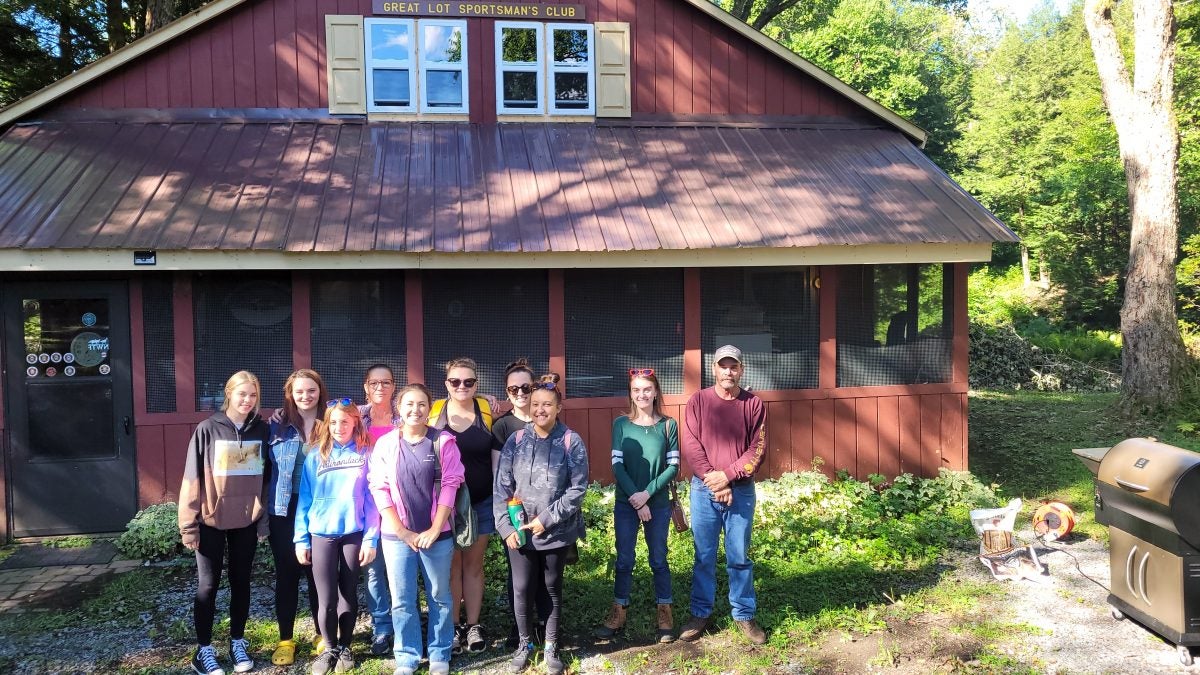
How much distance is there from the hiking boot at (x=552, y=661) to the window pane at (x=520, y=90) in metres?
6.17

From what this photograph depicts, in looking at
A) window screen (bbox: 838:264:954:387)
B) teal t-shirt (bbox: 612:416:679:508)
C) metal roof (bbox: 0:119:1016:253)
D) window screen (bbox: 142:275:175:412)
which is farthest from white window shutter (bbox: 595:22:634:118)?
teal t-shirt (bbox: 612:416:679:508)

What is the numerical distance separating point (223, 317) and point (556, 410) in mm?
4269

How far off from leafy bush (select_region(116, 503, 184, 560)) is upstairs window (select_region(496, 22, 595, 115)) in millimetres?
5213

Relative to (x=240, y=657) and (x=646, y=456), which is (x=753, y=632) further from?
(x=240, y=657)

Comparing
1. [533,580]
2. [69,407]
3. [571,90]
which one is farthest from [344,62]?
[533,580]

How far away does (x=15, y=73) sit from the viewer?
1535cm

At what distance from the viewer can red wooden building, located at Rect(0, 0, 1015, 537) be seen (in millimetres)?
7164

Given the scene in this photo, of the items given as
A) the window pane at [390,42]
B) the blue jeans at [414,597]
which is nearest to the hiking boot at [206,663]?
the blue jeans at [414,597]

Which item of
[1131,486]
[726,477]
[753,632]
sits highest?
[726,477]

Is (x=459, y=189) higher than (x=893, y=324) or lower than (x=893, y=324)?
higher

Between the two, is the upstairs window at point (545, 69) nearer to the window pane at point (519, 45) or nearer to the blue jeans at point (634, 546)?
the window pane at point (519, 45)

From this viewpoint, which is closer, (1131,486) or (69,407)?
(1131,486)

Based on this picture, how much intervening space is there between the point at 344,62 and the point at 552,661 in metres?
6.64

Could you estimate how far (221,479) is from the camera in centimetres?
453
